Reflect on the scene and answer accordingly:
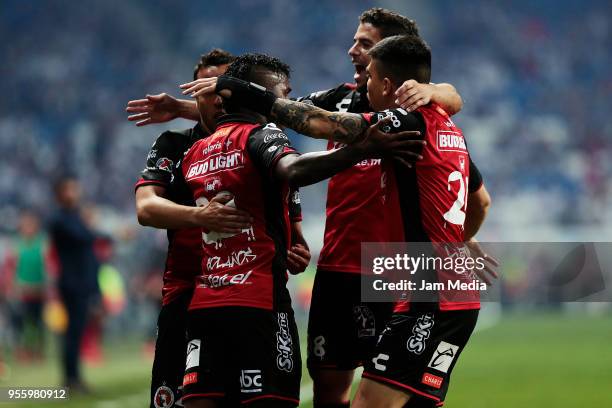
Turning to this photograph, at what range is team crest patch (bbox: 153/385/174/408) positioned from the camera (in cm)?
528

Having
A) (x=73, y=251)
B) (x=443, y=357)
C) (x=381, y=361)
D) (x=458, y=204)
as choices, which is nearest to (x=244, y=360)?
(x=381, y=361)

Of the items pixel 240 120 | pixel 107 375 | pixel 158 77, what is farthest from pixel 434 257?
pixel 158 77

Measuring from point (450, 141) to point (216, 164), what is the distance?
1.19 m

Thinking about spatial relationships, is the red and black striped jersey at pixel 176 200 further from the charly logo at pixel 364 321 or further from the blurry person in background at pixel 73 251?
the blurry person in background at pixel 73 251

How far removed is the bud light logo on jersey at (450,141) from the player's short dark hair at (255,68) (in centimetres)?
87

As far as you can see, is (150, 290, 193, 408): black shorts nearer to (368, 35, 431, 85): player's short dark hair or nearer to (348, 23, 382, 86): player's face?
(368, 35, 431, 85): player's short dark hair

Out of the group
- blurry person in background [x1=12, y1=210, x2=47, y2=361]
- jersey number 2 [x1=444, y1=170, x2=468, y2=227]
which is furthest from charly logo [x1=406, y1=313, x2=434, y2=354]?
blurry person in background [x1=12, y1=210, x2=47, y2=361]

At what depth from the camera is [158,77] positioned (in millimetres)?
32500

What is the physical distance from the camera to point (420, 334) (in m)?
4.64

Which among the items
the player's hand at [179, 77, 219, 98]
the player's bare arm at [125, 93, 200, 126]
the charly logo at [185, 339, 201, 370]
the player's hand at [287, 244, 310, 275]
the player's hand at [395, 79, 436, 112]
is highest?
the player's bare arm at [125, 93, 200, 126]

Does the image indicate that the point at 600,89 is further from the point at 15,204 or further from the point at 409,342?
the point at 409,342

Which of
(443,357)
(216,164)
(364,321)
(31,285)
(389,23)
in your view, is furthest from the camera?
(31,285)

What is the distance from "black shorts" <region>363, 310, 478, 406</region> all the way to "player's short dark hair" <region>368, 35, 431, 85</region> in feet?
4.08

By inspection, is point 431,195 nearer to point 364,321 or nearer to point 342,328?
point 364,321
